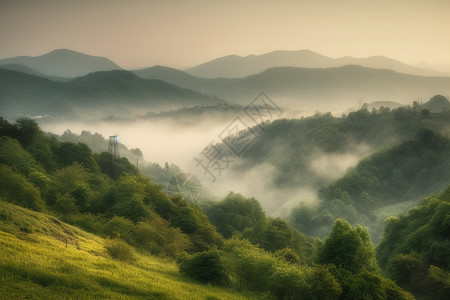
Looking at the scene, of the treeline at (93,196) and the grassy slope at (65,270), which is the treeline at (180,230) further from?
the grassy slope at (65,270)

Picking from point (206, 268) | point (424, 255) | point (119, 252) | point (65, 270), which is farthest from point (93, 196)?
point (424, 255)

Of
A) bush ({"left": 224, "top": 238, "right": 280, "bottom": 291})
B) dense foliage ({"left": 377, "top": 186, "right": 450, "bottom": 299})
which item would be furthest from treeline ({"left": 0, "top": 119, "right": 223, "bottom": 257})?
dense foliage ({"left": 377, "top": 186, "right": 450, "bottom": 299})

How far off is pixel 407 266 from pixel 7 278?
46064 mm

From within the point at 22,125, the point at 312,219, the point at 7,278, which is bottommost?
the point at 312,219

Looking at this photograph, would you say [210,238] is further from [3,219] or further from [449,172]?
[449,172]

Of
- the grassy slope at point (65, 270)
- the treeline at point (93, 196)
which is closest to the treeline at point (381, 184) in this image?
the treeline at point (93, 196)

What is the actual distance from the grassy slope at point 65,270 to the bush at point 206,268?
4.67 feet

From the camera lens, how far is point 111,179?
79750 millimetres

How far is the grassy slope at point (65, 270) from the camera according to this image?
20797 mm

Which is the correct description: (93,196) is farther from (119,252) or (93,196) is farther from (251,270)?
(251,270)

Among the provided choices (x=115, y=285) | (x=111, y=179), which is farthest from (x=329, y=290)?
(x=111, y=179)

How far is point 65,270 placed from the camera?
77.8 ft

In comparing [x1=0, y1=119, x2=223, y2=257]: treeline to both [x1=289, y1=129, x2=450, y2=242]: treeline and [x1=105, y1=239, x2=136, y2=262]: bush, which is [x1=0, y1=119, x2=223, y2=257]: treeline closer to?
[x1=105, y1=239, x2=136, y2=262]: bush

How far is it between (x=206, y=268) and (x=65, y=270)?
15.5m
